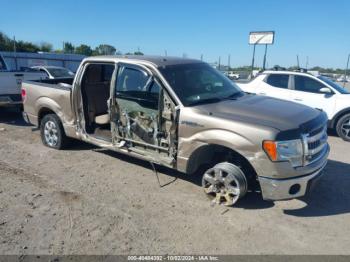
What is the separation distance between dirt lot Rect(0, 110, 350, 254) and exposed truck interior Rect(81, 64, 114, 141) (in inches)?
27.2

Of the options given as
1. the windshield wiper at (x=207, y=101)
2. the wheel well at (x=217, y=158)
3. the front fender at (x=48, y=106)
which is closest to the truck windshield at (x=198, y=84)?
the windshield wiper at (x=207, y=101)

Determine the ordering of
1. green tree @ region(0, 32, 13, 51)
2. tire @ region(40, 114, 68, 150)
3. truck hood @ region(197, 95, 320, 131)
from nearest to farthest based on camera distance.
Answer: truck hood @ region(197, 95, 320, 131) < tire @ region(40, 114, 68, 150) < green tree @ region(0, 32, 13, 51)

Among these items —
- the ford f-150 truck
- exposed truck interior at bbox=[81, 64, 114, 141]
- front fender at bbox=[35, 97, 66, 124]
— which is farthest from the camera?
front fender at bbox=[35, 97, 66, 124]

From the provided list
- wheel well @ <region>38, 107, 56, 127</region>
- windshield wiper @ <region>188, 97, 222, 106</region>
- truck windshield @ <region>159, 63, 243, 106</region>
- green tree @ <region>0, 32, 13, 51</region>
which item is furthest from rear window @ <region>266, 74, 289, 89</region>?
green tree @ <region>0, 32, 13, 51</region>

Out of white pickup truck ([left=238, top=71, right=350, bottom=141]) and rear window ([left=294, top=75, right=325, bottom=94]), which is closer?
white pickup truck ([left=238, top=71, right=350, bottom=141])

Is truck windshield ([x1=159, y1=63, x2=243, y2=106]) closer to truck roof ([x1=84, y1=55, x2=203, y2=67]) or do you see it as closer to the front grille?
truck roof ([x1=84, y1=55, x2=203, y2=67])

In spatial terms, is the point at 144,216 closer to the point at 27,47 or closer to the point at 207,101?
the point at 207,101

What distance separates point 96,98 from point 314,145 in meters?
4.03

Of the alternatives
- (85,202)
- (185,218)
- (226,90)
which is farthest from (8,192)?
(226,90)

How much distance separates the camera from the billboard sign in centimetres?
1913

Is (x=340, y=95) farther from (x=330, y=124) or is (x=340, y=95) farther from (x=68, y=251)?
(x=68, y=251)

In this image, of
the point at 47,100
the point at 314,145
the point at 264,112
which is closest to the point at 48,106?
the point at 47,100

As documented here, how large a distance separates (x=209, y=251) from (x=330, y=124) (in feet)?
22.4

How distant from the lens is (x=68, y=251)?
320 cm
